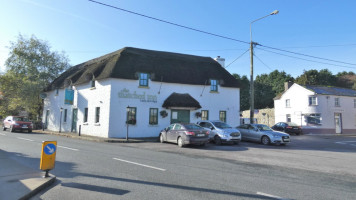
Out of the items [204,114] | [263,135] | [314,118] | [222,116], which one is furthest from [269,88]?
[263,135]

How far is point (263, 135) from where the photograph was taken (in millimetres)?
16500

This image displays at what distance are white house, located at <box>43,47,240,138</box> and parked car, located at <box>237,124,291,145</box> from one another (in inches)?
202

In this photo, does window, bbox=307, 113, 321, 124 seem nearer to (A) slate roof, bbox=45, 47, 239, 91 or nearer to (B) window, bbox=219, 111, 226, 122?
(A) slate roof, bbox=45, 47, 239, 91

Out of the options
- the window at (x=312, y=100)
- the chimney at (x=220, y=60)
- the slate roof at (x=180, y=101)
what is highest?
the chimney at (x=220, y=60)

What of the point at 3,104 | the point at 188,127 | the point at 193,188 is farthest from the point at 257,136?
the point at 3,104

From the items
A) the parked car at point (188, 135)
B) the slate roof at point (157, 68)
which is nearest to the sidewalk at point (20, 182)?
the parked car at point (188, 135)

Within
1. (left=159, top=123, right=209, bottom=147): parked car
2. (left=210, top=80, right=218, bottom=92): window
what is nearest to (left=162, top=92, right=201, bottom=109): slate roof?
(left=210, top=80, right=218, bottom=92): window

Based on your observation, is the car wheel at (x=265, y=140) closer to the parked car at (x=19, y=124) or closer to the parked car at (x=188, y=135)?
the parked car at (x=188, y=135)

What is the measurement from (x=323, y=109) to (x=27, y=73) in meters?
40.7

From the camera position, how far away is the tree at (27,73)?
28658mm

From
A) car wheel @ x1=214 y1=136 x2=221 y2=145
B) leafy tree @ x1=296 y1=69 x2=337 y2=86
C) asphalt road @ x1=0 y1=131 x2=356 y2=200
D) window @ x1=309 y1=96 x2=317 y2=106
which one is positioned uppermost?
leafy tree @ x1=296 y1=69 x2=337 y2=86

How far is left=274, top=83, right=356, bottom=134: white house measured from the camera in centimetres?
3092

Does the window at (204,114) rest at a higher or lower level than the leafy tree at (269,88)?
lower

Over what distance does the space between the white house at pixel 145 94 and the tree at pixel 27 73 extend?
6486mm
